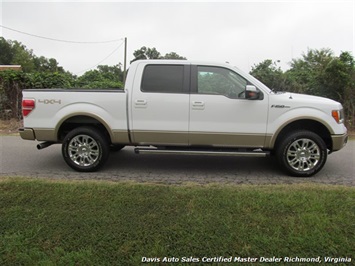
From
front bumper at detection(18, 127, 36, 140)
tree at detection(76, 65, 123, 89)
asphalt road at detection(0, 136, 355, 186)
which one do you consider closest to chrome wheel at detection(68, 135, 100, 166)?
asphalt road at detection(0, 136, 355, 186)

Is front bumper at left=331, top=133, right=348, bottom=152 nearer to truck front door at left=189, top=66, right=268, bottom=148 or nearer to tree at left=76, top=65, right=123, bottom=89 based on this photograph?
→ truck front door at left=189, top=66, right=268, bottom=148

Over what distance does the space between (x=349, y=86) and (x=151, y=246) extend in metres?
10.00

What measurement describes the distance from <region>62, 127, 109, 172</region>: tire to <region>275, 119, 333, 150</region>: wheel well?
3.05 m

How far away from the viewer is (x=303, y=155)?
194 inches

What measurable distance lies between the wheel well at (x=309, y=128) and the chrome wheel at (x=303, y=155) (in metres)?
0.25

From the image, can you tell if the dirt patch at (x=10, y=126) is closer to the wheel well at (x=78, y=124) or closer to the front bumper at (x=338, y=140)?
the wheel well at (x=78, y=124)

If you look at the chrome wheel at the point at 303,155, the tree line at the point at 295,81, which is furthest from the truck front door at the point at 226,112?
the tree line at the point at 295,81

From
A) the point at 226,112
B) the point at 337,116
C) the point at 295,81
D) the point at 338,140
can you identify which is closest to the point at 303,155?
the point at 338,140

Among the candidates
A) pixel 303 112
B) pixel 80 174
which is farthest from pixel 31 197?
pixel 303 112

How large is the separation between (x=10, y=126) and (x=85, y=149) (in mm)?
7380

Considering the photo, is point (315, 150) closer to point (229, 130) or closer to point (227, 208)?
point (229, 130)

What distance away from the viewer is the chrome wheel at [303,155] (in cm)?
489

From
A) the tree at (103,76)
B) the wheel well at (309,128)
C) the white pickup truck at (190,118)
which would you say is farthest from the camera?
the tree at (103,76)

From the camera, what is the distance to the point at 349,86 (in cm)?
1019
